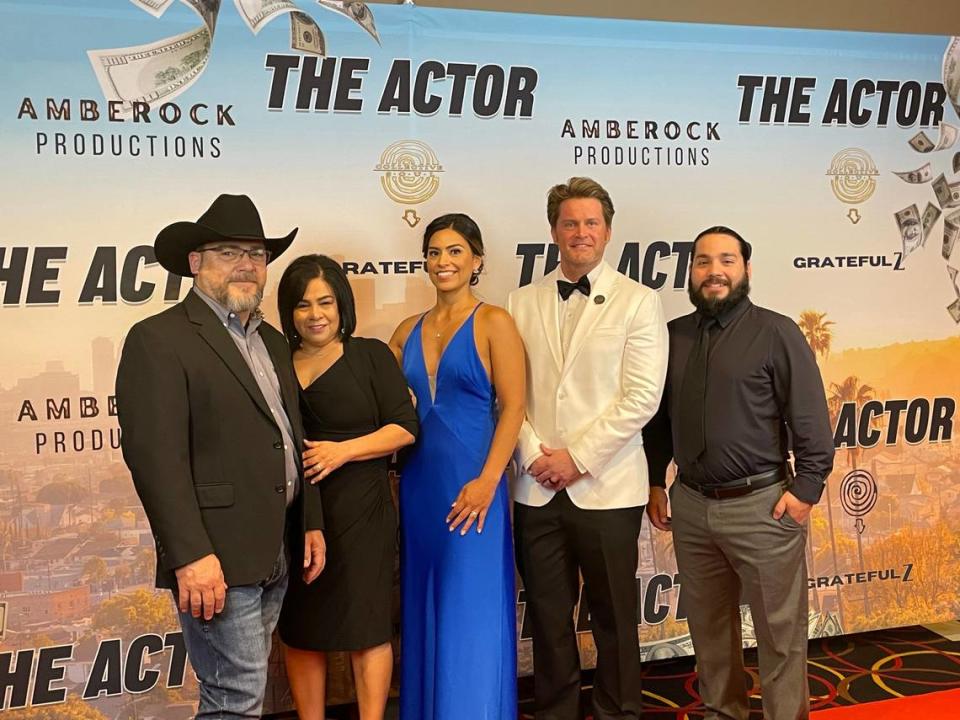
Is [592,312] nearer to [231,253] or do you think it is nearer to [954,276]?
[231,253]

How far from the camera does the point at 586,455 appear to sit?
297 cm

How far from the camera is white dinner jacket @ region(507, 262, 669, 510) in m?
3.00

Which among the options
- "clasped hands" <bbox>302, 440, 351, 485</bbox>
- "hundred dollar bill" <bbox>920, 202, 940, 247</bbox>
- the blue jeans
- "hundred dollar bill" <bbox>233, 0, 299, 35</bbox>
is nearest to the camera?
the blue jeans

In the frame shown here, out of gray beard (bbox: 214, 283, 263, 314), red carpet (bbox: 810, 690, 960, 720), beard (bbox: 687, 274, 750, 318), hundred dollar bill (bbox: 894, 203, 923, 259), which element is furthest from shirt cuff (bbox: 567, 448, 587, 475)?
hundred dollar bill (bbox: 894, 203, 923, 259)

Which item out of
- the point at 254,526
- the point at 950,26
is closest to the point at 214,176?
the point at 254,526

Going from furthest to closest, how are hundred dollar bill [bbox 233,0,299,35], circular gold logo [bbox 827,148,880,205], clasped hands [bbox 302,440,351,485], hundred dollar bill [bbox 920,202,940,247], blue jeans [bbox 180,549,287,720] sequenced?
hundred dollar bill [bbox 920,202,940,247]
circular gold logo [bbox 827,148,880,205]
hundred dollar bill [bbox 233,0,299,35]
clasped hands [bbox 302,440,351,485]
blue jeans [bbox 180,549,287,720]

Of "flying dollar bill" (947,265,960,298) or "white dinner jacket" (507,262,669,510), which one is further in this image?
"flying dollar bill" (947,265,960,298)

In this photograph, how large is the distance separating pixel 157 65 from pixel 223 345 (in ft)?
4.85

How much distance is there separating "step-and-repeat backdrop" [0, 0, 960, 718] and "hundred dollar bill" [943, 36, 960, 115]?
0.01 metres

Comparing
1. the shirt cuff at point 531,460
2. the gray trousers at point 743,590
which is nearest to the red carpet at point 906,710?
the gray trousers at point 743,590

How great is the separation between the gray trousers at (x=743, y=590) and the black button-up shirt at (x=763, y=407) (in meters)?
0.11

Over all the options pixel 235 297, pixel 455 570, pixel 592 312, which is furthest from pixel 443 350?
pixel 235 297

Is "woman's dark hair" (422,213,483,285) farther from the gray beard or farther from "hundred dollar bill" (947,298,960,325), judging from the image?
"hundred dollar bill" (947,298,960,325)

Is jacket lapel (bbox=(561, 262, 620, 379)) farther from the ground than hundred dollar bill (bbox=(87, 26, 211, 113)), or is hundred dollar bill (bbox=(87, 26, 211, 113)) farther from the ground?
hundred dollar bill (bbox=(87, 26, 211, 113))
